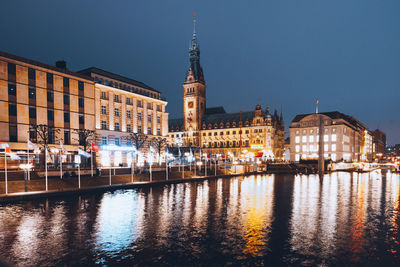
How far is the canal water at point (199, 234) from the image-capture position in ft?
40.8

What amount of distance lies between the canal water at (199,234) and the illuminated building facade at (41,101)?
33324mm

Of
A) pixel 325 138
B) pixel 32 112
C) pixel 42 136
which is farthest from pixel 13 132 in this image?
pixel 325 138

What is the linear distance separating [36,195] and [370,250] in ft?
104

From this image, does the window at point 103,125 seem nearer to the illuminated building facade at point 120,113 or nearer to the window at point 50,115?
the illuminated building facade at point 120,113

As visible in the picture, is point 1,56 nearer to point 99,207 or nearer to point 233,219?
point 99,207

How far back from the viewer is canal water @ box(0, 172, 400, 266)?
1243 cm

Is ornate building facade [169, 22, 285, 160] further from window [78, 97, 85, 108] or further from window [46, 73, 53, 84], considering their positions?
window [46, 73, 53, 84]

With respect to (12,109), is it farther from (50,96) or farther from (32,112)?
(50,96)

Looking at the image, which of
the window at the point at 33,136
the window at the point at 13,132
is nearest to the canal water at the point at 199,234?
the window at the point at 13,132

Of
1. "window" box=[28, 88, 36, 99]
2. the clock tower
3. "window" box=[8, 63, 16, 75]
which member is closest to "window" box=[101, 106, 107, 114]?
"window" box=[28, 88, 36, 99]

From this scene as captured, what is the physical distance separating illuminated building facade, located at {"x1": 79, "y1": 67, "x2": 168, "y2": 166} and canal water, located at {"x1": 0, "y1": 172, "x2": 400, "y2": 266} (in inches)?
1764

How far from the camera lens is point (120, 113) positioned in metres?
76.0

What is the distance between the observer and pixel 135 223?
60.9 feet

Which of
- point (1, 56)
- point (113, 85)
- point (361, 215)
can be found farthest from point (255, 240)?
point (113, 85)
